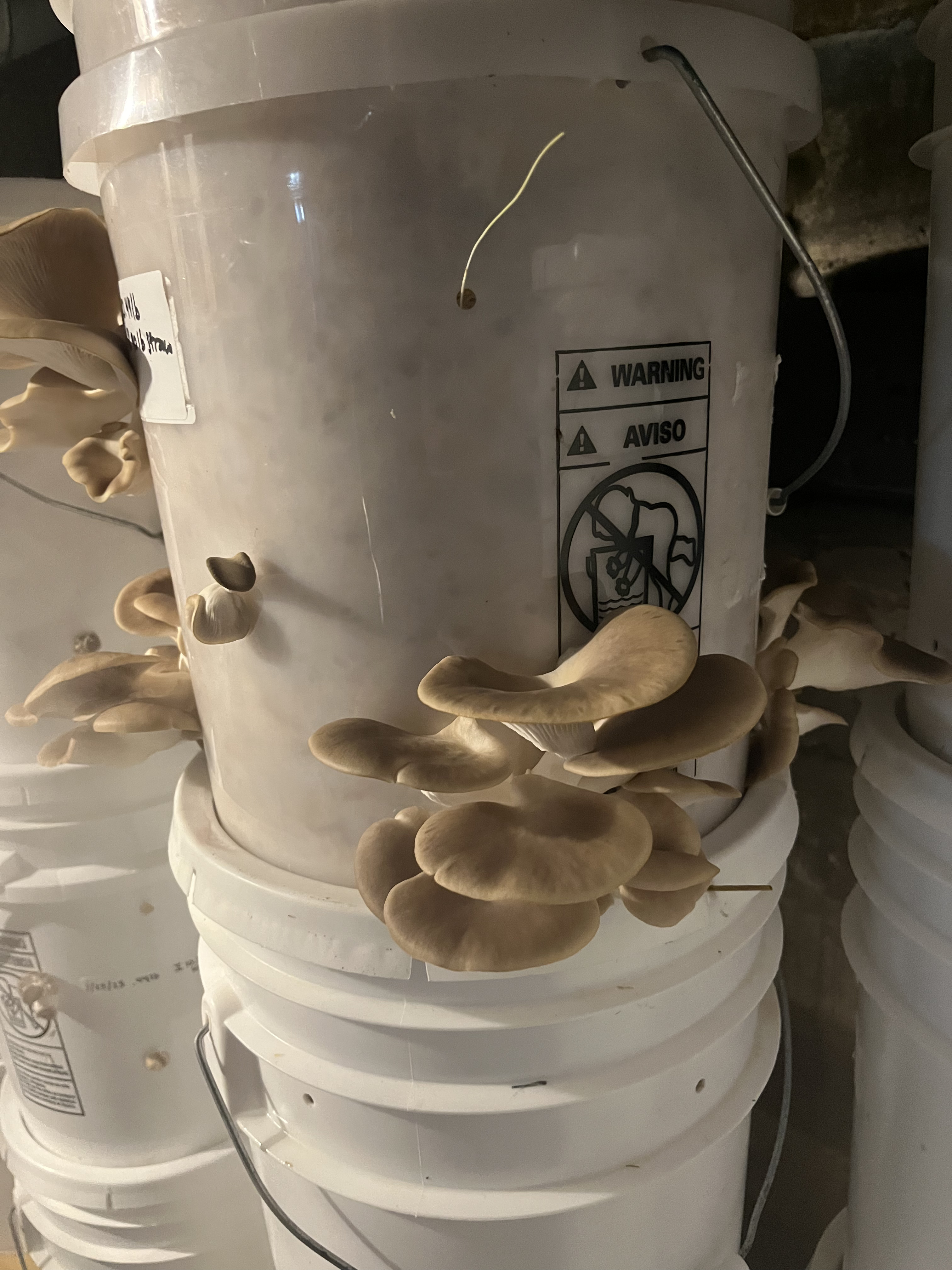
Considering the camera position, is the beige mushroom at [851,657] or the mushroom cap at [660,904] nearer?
the mushroom cap at [660,904]

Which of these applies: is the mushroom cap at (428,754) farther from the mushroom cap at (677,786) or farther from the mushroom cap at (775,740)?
the mushroom cap at (775,740)

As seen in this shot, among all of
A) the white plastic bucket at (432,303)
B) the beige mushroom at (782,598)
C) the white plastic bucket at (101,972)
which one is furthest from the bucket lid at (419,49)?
the white plastic bucket at (101,972)

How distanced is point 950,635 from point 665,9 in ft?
1.69

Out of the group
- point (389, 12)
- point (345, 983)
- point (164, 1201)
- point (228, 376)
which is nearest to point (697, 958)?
point (345, 983)

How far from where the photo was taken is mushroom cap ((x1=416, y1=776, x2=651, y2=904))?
16.3 inches

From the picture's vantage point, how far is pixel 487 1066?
0.59 meters

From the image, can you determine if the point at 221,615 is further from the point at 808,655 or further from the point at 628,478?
the point at 808,655

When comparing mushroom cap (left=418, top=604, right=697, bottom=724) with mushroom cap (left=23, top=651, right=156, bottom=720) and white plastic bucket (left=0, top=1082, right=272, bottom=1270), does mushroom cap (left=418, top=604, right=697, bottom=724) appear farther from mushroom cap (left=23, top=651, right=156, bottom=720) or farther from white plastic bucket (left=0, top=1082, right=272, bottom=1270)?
white plastic bucket (left=0, top=1082, right=272, bottom=1270)

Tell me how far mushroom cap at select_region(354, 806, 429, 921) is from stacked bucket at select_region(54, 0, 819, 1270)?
0.13ft

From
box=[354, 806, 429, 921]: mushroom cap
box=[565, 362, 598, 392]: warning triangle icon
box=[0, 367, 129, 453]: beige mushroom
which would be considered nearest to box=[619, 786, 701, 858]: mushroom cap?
box=[354, 806, 429, 921]: mushroom cap

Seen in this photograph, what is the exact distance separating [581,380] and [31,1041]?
3.27ft

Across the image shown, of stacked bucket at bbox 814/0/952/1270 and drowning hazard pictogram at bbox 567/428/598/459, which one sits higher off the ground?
drowning hazard pictogram at bbox 567/428/598/459

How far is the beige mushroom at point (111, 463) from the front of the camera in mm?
672

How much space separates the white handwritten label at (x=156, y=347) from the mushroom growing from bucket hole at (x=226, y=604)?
96mm
